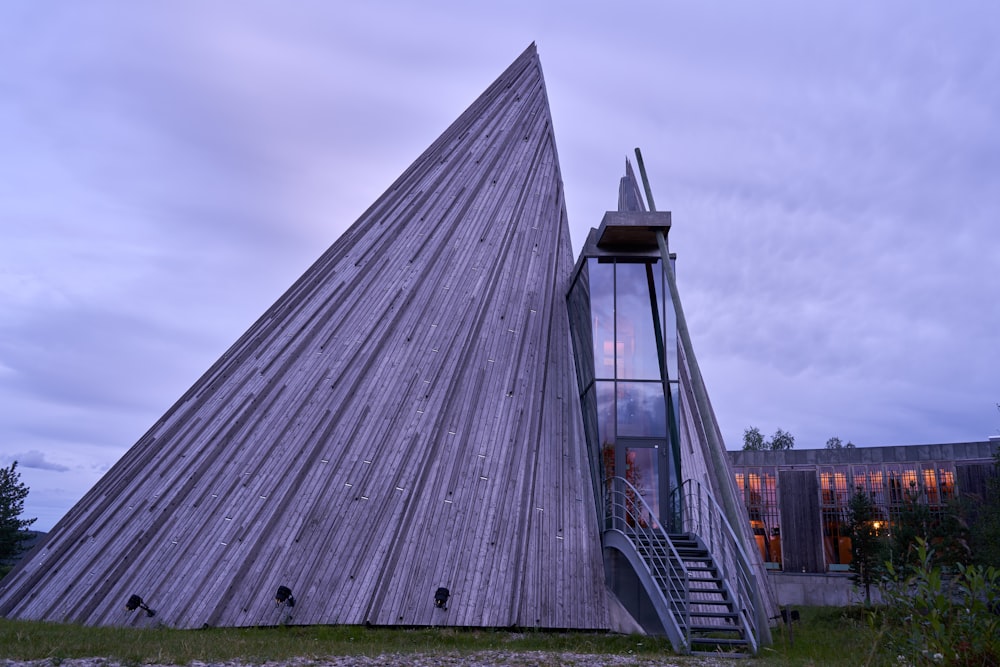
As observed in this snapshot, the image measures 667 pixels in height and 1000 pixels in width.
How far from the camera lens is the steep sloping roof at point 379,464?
10789mm

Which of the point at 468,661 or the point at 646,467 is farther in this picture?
the point at 646,467

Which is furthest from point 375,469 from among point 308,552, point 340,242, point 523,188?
point 523,188

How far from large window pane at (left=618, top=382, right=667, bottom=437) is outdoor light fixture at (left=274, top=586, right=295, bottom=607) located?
20.8 ft

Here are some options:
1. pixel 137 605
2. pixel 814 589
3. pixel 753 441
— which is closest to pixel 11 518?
pixel 137 605

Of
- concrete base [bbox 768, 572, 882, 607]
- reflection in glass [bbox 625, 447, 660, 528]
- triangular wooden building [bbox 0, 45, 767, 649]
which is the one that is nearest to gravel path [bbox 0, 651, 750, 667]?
triangular wooden building [bbox 0, 45, 767, 649]

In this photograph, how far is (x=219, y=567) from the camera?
423 inches

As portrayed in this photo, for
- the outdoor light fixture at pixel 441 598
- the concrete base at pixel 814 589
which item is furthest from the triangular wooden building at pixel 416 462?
the concrete base at pixel 814 589

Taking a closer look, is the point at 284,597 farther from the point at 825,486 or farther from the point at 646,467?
the point at 825,486

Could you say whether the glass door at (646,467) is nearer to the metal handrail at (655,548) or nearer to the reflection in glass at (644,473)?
the reflection in glass at (644,473)

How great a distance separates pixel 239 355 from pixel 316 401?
8.31ft

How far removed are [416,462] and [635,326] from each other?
5.00 metres

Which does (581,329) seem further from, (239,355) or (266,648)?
(266,648)

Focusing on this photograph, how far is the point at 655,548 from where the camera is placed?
11547 millimetres

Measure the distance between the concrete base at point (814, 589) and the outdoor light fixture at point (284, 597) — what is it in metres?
21.3
